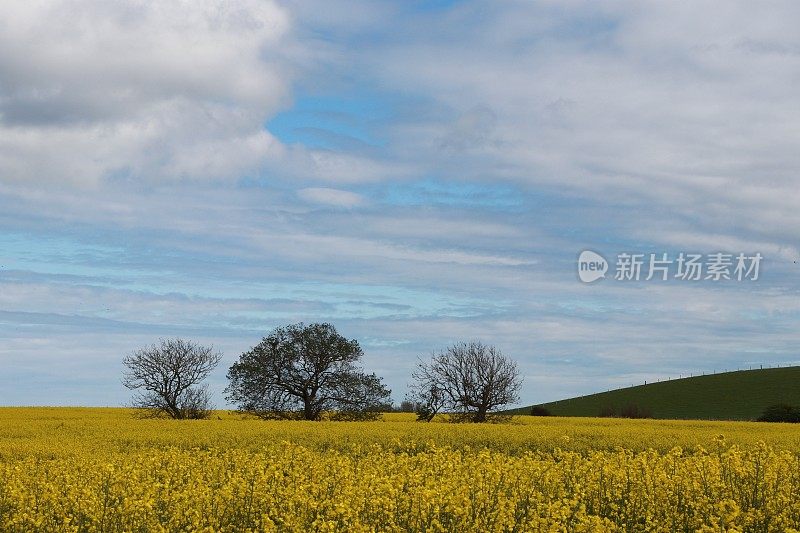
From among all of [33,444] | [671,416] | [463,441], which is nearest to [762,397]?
[671,416]

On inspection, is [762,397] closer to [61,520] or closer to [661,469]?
[661,469]

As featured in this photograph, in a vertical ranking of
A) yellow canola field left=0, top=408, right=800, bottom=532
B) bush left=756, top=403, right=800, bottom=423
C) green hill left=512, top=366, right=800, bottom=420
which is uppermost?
green hill left=512, top=366, right=800, bottom=420

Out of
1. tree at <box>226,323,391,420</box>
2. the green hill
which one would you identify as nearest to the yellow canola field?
tree at <box>226,323,391,420</box>

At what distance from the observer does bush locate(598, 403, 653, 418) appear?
71688 mm

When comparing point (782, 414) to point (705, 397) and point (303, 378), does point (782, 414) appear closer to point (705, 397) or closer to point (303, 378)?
point (705, 397)

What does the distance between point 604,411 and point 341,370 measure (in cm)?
3918

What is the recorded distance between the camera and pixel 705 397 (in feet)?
270

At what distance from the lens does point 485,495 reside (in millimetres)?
10641

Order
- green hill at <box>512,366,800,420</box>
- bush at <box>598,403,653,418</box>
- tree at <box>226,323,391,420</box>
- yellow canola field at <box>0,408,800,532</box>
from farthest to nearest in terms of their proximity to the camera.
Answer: green hill at <box>512,366,800,420</box>
bush at <box>598,403,653,418</box>
tree at <box>226,323,391,420</box>
yellow canola field at <box>0,408,800,532</box>

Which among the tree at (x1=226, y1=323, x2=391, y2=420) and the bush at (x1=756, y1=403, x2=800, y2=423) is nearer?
the tree at (x1=226, y1=323, x2=391, y2=420)

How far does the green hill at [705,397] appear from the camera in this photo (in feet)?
250

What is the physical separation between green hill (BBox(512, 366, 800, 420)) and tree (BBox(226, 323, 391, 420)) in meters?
36.8

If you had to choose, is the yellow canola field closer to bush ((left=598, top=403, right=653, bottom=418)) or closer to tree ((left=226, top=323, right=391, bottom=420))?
tree ((left=226, top=323, right=391, bottom=420))

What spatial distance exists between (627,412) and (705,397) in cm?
1471
